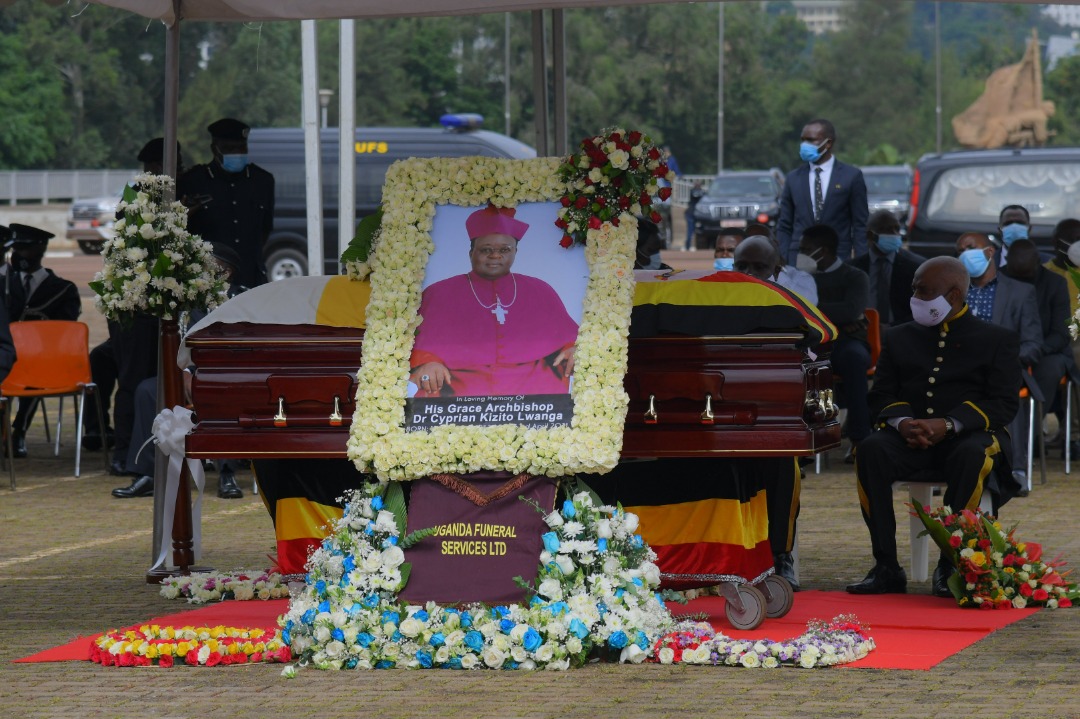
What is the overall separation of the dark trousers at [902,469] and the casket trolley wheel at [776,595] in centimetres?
96

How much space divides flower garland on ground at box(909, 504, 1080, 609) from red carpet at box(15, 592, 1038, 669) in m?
0.09

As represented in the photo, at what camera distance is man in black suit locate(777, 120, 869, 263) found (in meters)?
13.3

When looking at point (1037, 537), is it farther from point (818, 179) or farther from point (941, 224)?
point (941, 224)

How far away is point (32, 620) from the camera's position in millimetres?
7680

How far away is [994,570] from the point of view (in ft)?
25.3

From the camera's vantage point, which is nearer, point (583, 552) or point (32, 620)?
point (583, 552)

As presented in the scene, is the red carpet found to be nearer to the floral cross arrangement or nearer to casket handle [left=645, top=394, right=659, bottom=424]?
casket handle [left=645, top=394, right=659, bottom=424]

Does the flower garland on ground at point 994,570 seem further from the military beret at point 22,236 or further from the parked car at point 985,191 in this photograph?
the parked car at point 985,191

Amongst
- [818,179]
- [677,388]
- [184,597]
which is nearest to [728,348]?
[677,388]

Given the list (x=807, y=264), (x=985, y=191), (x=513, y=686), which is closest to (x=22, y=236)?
(x=807, y=264)

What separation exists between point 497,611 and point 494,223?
1.53 metres

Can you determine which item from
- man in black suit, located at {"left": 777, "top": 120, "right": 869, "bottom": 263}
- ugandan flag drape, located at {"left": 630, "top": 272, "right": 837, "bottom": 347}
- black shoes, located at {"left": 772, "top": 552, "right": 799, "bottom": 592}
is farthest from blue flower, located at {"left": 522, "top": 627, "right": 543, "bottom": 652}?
man in black suit, located at {"left": 777, "top": 120, "right": 869, "bottom": 263}

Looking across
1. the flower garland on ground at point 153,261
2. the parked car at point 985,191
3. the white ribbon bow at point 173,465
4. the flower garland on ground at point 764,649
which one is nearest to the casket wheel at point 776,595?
the flower garland on ground at point 764,649

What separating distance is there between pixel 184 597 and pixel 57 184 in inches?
1979
